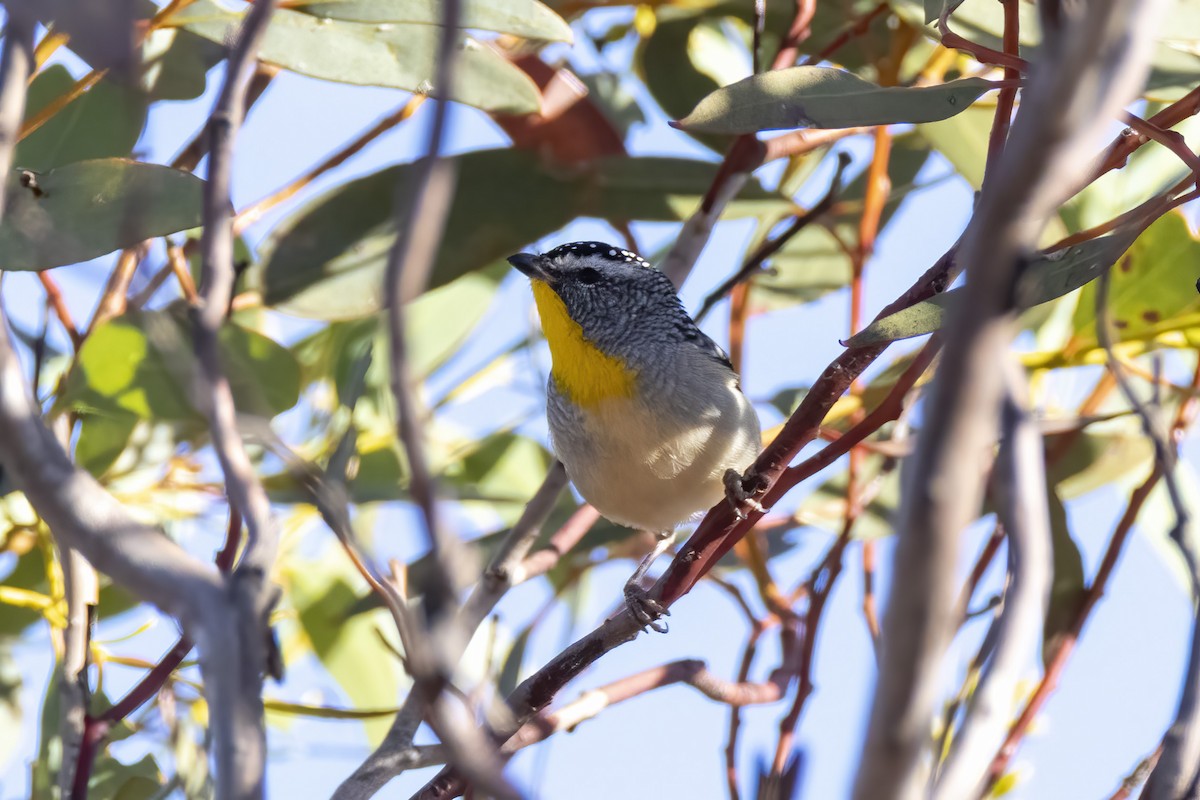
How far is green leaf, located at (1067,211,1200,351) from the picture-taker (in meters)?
3.14

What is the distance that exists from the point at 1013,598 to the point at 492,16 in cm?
179

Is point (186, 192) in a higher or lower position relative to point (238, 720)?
higher

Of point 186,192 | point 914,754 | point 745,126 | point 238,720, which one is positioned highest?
point 186,192

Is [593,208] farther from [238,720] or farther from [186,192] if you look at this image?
[238,720]

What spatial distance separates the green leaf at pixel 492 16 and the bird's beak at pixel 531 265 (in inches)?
57.8

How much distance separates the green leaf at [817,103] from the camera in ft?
6.97

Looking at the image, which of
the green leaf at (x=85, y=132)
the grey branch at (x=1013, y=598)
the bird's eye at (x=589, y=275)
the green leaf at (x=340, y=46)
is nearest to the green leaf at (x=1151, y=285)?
the bird's eye at (x=589, y=275)

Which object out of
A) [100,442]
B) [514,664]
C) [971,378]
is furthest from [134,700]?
[971,378]

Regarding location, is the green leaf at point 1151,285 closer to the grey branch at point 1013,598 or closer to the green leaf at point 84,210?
the green leaf at point 84,210

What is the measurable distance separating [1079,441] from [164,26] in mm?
2498

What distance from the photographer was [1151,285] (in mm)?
3189

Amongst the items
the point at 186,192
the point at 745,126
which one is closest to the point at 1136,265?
the point at 745,126

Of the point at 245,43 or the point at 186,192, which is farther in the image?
the point at 186,192

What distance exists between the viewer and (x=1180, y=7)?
2.80 m
